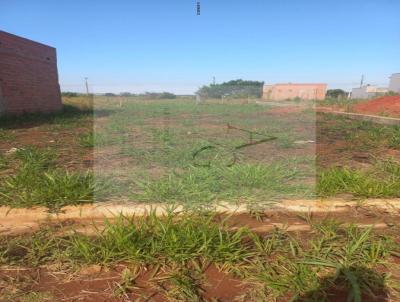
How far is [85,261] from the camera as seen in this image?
206 cm

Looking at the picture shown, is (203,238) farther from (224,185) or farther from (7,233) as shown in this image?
(7,233)

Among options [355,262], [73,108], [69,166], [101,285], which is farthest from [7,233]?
[73,108]

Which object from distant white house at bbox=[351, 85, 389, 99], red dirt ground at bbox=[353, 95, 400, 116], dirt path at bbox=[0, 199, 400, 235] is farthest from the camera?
distant white house at bbox=[351, 85, 389, 99]

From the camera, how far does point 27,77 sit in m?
13.0

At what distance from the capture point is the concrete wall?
3700 cm

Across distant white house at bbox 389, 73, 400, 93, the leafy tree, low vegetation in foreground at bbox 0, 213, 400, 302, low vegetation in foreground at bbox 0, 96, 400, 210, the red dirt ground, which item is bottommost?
low vegetation in foreground at bbox 0, 213, 400, 302

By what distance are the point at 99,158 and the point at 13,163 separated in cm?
113

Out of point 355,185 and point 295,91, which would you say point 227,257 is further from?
point 295,91

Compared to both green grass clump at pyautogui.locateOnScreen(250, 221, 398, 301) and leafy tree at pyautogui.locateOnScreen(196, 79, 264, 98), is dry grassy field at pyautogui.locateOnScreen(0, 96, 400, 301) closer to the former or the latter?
green grass clump at pyautogui.locateOnScreen(250, 221, 398, 301)

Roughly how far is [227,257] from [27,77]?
13603mm

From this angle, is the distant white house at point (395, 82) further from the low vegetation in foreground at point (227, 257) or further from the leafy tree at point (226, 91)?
the low vegetation in foreground at point (227, 257)

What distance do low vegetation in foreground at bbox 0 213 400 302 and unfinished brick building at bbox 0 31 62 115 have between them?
35.9 feet

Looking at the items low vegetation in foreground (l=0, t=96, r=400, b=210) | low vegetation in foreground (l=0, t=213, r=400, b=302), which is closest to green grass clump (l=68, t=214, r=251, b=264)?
low vegetation in foreground (l=0, t=213, r=400, b=302)

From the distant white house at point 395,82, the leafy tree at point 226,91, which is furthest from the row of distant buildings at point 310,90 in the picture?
the leafy tree at point 226,91
